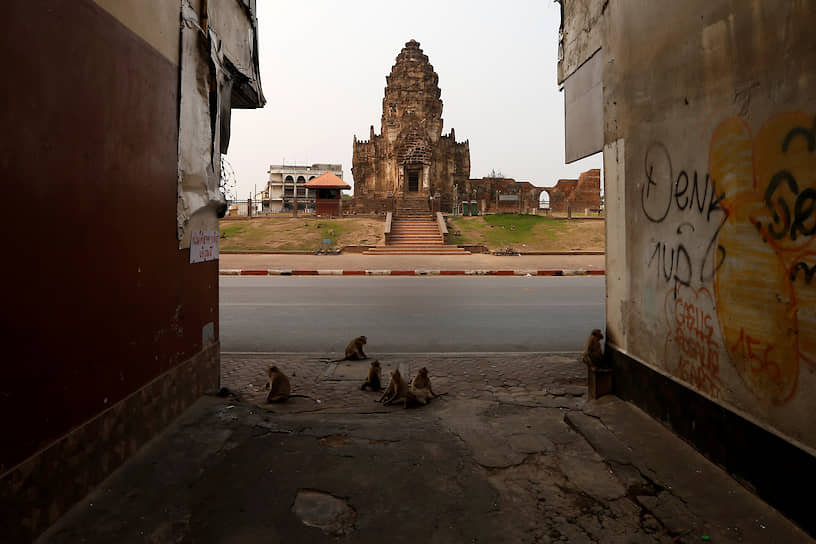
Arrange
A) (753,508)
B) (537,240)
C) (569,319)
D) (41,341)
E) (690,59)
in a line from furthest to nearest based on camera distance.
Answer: (537,240)
(569,319)
(690,59)
(753,508)
(41,341)

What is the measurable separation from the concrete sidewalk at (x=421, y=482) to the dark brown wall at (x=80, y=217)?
66 centimetres

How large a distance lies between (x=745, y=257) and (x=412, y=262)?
19.2 metres

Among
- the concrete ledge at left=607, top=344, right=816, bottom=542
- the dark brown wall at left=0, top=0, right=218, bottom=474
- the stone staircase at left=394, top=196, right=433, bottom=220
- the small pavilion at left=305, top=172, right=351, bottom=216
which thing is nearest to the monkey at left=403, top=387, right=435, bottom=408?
the concrete ledge at left=607, top=344, right=816, bottom=542

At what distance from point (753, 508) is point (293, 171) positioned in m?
82.3

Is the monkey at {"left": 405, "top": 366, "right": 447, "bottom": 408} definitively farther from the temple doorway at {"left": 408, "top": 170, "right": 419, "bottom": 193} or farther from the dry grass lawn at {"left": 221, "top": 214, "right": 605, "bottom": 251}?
the temple doorway at {"left": 408, "top": 170, "right": 419, "bottom": 193}

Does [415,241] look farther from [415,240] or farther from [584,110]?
[584,110]

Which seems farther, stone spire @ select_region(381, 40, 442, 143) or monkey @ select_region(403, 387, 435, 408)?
stone spire @ select_region(381, 40, 442, 143)

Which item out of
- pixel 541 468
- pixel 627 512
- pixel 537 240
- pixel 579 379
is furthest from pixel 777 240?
pixel 537 240

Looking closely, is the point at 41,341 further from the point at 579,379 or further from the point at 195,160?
the point at 579,379

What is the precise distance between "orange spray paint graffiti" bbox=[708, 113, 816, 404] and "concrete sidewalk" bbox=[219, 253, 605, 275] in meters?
16.0

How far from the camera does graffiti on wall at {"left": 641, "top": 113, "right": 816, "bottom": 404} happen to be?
246 cm

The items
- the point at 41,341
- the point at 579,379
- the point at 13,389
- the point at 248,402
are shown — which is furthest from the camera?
the point at 579,379

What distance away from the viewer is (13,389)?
7.52ft

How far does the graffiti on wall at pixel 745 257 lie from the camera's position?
2465 millimetres
